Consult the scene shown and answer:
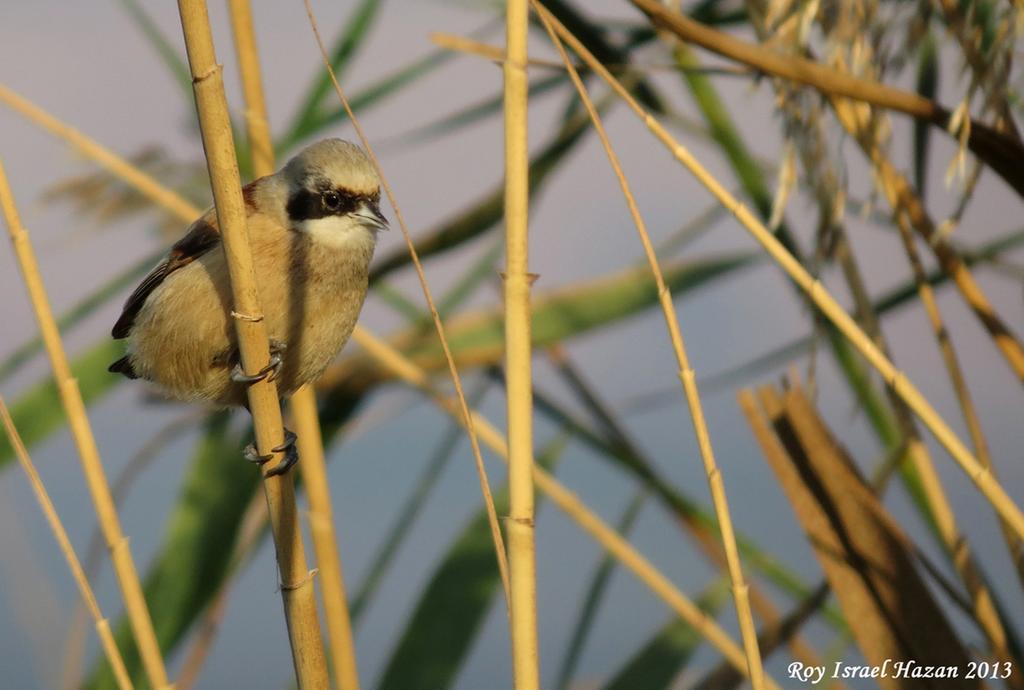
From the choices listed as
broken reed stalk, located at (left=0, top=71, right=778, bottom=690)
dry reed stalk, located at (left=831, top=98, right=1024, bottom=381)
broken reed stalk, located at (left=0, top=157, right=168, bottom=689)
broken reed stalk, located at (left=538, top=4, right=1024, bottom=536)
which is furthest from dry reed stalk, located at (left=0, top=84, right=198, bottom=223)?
dry reed stalk, located at (left=831, top=98, right=1024, bottom=381)

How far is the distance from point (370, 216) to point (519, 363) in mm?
869

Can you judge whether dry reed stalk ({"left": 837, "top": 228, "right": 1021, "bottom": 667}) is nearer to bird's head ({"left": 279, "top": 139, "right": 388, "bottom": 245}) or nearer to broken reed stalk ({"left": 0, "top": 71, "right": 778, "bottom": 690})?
broken reed stalk ({"left": 0, "top": 71, "right": 778, "bottom": 690})

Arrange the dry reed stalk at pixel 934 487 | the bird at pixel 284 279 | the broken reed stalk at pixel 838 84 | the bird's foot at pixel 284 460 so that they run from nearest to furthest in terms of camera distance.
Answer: the bird's foot at pixel 284 460 < the broken reed stalk at pixel 838 84 < the bird at pixel 284 279 < the dry reed stalk at pixel 934 487

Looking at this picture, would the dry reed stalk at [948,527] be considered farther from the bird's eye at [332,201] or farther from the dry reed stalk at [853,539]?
the bird's eye at [332,201]

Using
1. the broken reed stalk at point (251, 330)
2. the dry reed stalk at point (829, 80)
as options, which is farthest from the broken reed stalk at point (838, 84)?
the broken reed stalk at point (251, 330)

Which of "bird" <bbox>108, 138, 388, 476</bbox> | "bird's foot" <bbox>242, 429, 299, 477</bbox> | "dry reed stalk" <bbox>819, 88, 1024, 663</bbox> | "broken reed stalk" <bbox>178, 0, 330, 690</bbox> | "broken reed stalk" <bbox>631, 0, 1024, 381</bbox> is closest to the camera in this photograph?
"broken reed stalk" <bbox>178, 0, 330, 690</bbox>

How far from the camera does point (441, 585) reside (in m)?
2.30

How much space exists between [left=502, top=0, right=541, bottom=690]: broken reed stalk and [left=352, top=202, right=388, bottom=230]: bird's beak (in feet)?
2.66

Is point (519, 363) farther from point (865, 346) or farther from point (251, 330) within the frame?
point (865, 346)

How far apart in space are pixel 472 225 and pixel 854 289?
2.65 ft

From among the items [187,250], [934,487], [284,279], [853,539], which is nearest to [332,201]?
[284,279]

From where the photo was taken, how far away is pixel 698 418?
145 cm

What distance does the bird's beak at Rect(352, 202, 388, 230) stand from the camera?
2.04 meters

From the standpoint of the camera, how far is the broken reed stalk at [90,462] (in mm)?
1510
